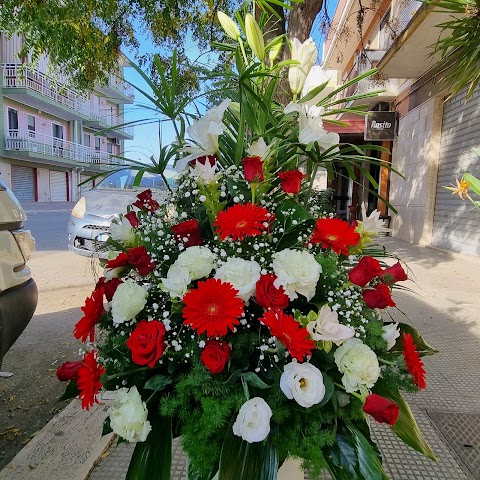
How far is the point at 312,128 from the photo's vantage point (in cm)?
122

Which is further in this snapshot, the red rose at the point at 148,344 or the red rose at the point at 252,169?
the red rose at the point at 252,169

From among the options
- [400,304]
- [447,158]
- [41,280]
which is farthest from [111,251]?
[447,158]

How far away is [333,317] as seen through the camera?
1.00 metres

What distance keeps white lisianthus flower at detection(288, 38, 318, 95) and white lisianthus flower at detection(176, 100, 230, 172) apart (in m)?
0.29

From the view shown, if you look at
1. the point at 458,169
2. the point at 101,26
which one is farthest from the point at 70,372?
the point at 458,169

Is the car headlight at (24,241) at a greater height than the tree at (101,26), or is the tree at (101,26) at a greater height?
the tree at (101,26)

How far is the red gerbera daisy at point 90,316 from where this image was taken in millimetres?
1171

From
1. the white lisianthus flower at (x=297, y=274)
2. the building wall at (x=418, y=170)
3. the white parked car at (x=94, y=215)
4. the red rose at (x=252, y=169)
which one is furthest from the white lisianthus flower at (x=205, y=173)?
the building wall at (x=418, y=170)

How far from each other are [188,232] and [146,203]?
34 centimetres

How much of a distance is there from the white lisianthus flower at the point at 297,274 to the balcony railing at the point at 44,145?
2386 centimetres

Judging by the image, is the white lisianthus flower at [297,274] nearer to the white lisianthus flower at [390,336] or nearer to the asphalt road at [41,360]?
the white lisianthus flower at [390,336]

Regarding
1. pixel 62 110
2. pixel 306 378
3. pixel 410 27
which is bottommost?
pixel 306 378

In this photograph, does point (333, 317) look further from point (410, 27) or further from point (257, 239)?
point (410, 27)

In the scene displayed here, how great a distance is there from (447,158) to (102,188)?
22.3 ft
